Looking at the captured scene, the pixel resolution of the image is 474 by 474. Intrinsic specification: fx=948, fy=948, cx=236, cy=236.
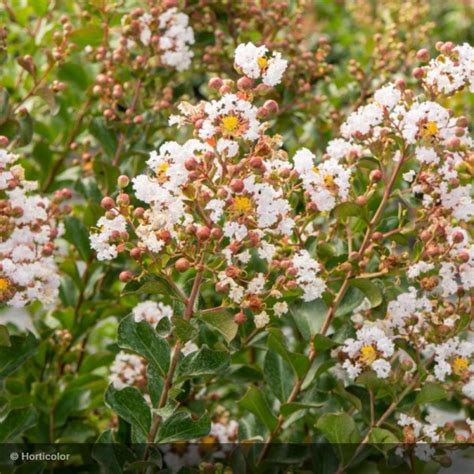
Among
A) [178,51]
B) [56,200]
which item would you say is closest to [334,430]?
[56,200]

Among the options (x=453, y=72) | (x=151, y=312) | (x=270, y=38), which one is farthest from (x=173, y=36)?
(x=453, y=72)

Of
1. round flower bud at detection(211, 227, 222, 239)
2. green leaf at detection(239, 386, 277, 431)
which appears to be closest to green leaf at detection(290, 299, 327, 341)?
green leaf at detection(239, 386, 277, 431)

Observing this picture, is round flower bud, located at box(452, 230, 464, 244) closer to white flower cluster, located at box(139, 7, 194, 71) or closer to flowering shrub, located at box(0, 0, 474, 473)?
flowering shrub, located at box(0, 0, 474, 473)

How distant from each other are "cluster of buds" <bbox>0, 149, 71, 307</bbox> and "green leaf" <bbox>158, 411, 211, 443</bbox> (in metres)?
0.25

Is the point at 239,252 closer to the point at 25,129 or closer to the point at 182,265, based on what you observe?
the point at 182,265

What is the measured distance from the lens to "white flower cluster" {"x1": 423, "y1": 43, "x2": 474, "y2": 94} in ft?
3.87

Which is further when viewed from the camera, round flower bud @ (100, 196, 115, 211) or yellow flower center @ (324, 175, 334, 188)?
yellow flower center @ (324, 175, 334, 188)

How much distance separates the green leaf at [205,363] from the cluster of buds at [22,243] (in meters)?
0.24

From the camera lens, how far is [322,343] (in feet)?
4.14

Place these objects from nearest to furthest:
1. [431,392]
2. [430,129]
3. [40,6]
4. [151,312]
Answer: [430,129]
[431,392]
[151,312]
[40,6]

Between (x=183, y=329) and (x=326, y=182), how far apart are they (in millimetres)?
287

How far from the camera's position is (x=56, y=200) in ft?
4.81

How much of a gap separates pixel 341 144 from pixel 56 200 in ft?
1.49

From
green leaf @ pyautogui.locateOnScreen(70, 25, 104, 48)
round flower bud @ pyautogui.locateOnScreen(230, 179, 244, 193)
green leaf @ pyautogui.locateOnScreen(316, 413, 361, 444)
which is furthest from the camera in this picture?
Answer: green leaf @ pyautogui.locateOnScreen(70, 25, 104, 48)
